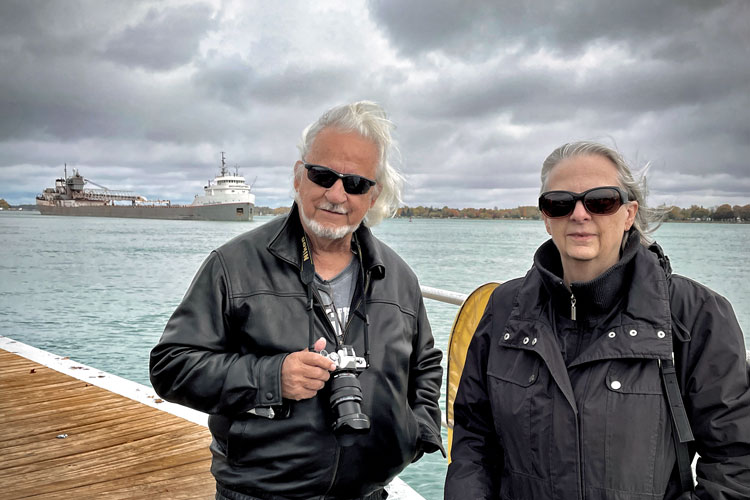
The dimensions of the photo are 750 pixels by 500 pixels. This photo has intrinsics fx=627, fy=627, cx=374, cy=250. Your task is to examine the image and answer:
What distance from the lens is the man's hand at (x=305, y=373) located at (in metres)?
1.60

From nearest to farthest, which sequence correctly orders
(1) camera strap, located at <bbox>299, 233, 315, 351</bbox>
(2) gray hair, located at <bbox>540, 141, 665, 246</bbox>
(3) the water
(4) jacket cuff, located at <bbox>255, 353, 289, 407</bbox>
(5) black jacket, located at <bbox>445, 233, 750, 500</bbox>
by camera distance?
(5) black jacket, located at <bbox>445, 233, 750, 500</bbox> < (2) gray hair, located at <bbox>540, 141, 665, 246</bbox> < (4) jacket cuff, located at <bbox>255, 353, 289, 407</bbox> < (1) camera strap, located at <bbox>299, 233, 315, 351</bbox> < (3) the water

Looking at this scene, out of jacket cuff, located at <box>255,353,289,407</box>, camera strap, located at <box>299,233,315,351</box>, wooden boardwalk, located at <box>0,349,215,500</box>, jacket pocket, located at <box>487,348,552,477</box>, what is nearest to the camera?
jacket pocket, located at <box>487,348,552,477</box>

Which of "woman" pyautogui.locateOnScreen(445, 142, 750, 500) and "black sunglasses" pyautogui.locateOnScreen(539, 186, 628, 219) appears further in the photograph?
"black sunglasses" pyautogui.locateOnScreen(539, 186, 628, 219)

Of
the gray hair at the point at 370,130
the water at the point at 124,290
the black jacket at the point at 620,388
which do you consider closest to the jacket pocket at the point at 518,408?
the black jacket at the point at 620,388

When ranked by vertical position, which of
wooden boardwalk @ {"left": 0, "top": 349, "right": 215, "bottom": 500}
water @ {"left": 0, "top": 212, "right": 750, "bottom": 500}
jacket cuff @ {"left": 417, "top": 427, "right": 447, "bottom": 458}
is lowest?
water @ {"left": 0, "top": 212, "right": 750, "bottom": 500}

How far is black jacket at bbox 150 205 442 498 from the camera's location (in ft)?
5.43

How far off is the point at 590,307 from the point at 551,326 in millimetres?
98

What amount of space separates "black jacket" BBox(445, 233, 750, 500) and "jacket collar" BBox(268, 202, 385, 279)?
52cm

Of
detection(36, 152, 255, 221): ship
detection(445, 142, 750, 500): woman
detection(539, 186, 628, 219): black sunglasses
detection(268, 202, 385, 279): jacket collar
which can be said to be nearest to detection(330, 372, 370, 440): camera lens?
detection(445, 142, 750, 500): woman

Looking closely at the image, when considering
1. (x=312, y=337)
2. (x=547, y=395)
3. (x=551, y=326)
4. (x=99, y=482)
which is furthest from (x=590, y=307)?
(x=99, y=482)

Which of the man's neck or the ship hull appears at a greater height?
the man's neck

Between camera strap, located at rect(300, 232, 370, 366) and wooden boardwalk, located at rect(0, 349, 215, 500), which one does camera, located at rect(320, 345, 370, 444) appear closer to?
camera strap, located at rect(300, 232, 370, 366)

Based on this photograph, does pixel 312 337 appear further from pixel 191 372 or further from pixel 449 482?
pixel 449 482

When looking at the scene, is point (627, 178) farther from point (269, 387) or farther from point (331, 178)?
point (269, 387)
